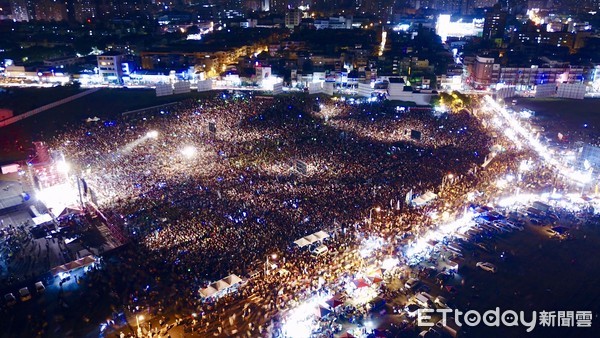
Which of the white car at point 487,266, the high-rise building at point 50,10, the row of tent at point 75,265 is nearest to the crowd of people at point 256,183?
the row of tent at point 75,265

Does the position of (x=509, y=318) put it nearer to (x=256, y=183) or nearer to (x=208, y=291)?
(x=208, y=291)

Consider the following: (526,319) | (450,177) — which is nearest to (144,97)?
(450,177)

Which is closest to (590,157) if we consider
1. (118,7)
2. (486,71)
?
(486,71)

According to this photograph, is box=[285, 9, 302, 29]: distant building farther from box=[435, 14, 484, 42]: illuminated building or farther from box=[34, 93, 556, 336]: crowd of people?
box=[34, 93, 556, 336]: crowd of people

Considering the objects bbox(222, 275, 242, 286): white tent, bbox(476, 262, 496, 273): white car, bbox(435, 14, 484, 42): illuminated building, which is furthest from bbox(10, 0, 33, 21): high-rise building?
bbox(476, 262, 496, 273): white car

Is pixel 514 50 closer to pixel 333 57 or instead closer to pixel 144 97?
pixel 333 57

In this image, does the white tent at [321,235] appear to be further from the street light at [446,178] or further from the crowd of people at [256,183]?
the street light at [446,178]
